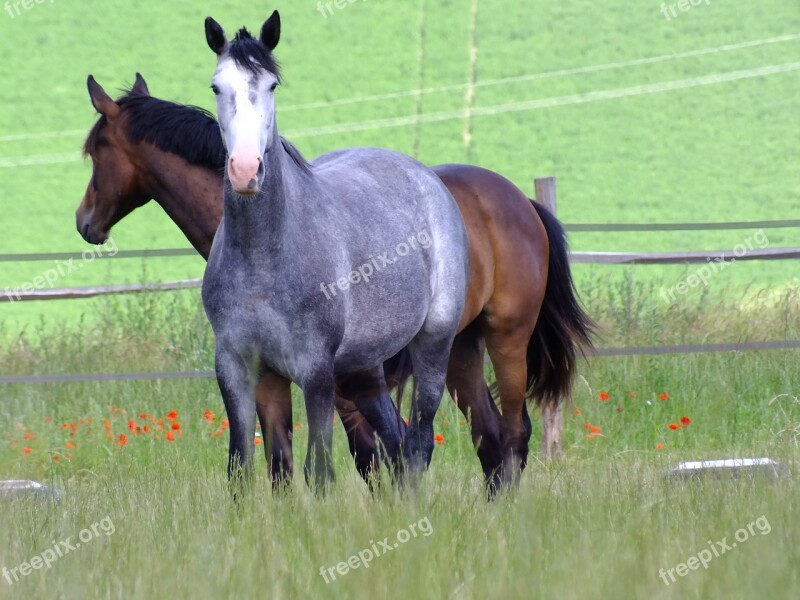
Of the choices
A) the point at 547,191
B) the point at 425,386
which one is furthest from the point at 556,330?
the point at 547,191

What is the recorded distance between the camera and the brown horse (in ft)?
17.7

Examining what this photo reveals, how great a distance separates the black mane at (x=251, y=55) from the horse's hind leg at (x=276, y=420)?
1.18m

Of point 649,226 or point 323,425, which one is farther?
point 649,226

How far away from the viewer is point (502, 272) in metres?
5.74

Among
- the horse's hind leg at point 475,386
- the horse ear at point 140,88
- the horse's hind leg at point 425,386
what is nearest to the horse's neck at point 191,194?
the horse ear at point 140,88

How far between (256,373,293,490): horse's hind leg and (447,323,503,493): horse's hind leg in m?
1.52

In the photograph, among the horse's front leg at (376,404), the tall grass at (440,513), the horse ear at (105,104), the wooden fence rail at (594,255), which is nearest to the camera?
the tall grass at (440,513)

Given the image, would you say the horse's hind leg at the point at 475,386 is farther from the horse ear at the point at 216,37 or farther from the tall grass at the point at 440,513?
the horse ear at the point at 216,37

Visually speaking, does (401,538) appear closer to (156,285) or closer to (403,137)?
(156,285)

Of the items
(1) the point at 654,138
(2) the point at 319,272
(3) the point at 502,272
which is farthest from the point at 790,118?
(2) the point at 319,272

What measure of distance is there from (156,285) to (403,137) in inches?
462

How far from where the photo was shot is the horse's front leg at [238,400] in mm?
4215

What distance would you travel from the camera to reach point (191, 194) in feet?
17.6

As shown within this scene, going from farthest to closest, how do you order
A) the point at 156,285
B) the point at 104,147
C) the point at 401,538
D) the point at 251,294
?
1. the point at 156,285
2. the point at 104,147
3. the point at 251,294
4. the point at 401,538
